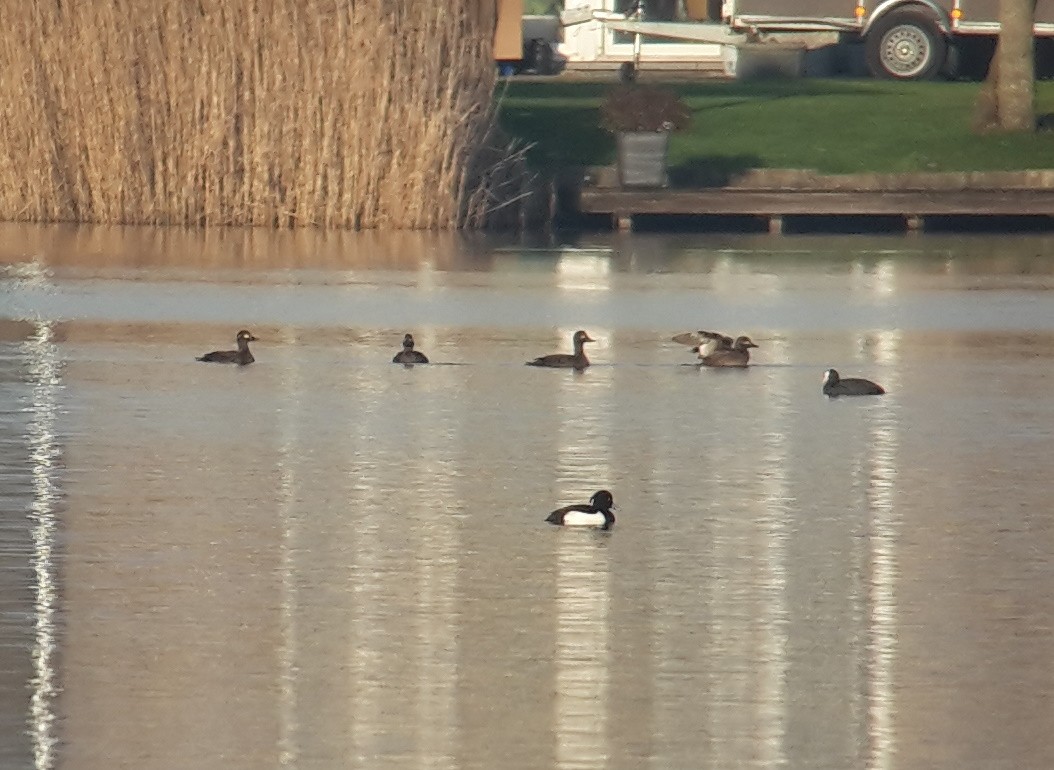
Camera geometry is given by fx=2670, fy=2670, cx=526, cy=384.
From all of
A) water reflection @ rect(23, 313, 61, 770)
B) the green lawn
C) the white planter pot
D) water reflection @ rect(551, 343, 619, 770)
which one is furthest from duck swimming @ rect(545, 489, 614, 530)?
Answer: the green lawn

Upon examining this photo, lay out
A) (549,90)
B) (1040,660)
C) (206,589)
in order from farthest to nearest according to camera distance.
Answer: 1. (549,90)
2. (206,589)
3. (1040,660)

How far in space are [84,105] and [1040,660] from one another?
2222cm

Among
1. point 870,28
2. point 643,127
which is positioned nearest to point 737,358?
point 643,127

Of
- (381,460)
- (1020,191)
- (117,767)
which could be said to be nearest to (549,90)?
(1020,191)

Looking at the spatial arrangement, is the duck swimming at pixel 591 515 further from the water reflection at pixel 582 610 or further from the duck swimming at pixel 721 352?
the duck swimming at pixel 721 352

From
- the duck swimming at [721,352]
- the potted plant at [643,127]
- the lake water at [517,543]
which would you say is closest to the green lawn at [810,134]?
the potted plant at [643,127]

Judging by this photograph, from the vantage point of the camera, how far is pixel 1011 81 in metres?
32.7

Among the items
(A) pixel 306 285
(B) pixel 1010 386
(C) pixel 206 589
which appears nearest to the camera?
(C) pixel 206 589

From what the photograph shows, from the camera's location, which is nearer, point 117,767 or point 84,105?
point 117,767

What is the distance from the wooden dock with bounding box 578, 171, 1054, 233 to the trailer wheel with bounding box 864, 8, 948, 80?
8.67 m

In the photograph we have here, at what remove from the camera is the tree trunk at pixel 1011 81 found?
107 feet

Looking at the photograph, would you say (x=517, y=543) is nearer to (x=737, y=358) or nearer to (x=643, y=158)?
(x=737, y=358)

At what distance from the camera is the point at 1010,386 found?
1653cm

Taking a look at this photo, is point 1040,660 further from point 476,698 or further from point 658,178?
point 658,178
